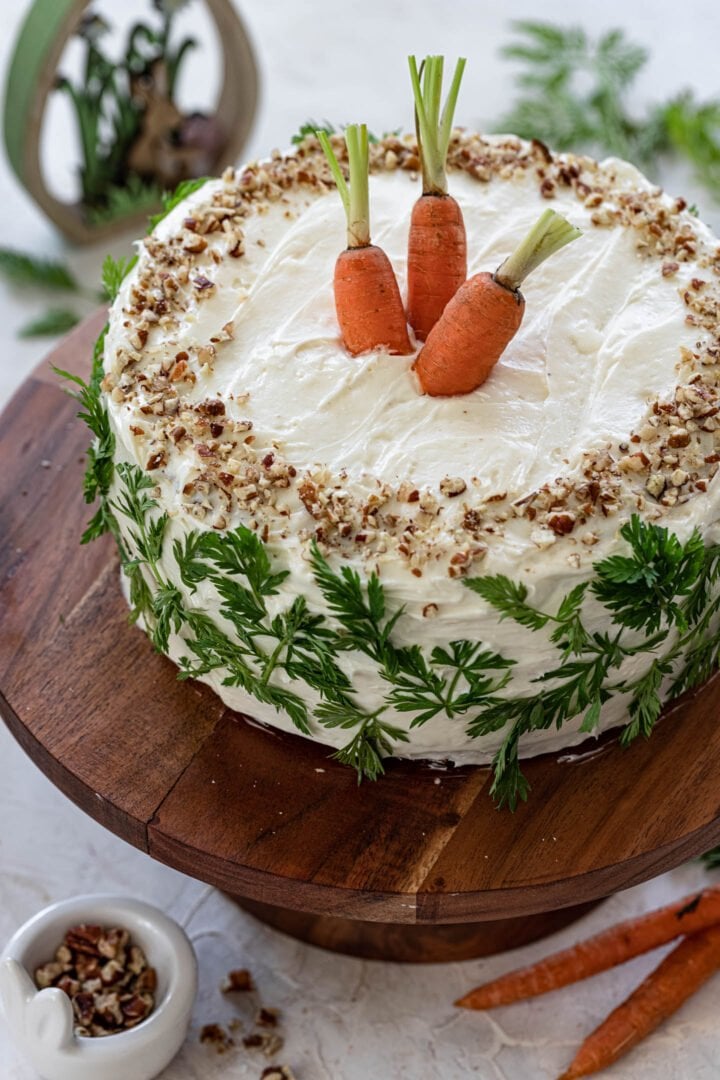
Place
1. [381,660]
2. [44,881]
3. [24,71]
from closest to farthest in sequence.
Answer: [381,660] < [44,881] < [24,71]

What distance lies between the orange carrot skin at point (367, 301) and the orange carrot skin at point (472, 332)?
103 mm

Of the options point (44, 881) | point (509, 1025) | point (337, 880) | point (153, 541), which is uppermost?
point (153, 541)

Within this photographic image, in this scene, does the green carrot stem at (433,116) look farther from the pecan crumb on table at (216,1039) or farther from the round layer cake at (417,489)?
the pecan crumb on table at (216,1039)

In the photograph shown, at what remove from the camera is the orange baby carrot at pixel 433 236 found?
2537 mm

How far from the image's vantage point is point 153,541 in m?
2.52

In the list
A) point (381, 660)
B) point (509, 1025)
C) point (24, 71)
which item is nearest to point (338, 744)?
point (381, 660)

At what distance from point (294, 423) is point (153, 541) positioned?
321mm

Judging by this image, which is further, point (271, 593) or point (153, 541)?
point (153, 541)

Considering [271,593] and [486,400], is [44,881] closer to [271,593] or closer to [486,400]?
[271,593]

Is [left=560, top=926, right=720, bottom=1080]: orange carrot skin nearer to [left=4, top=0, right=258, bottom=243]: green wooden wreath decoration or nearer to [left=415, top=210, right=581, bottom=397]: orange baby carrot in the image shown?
[left=415, top=210, right=581, bottom=397]: orange baby carrot

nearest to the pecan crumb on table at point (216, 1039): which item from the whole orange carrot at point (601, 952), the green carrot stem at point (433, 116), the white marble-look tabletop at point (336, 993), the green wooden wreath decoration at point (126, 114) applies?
the white marble-look tabletop at point (336, 993)

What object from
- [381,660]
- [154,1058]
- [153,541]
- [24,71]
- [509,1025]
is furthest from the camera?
[24,71]

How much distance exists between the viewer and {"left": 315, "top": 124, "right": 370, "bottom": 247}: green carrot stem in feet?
8.07

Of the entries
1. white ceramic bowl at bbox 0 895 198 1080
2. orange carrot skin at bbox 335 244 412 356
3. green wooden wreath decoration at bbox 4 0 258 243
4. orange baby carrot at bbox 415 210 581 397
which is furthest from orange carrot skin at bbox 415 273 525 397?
green wooden wreath decoration at bbox 4 0 258 243
